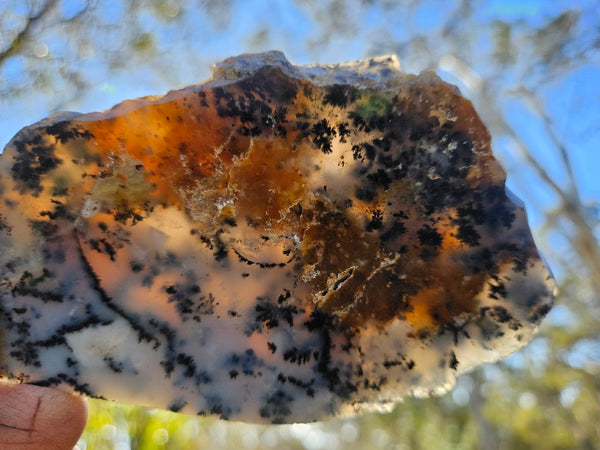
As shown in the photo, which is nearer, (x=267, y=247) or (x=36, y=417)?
(x=36, y=417)

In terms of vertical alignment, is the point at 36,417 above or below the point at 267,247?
below

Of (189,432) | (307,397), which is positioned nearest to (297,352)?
(307,397)

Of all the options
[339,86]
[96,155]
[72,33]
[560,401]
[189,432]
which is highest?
[72,33]

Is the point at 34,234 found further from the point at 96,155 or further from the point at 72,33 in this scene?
the point at 72,33

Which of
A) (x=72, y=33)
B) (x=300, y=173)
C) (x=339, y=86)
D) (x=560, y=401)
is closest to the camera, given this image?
(x=339, y=86)

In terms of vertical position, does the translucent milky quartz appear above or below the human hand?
above
